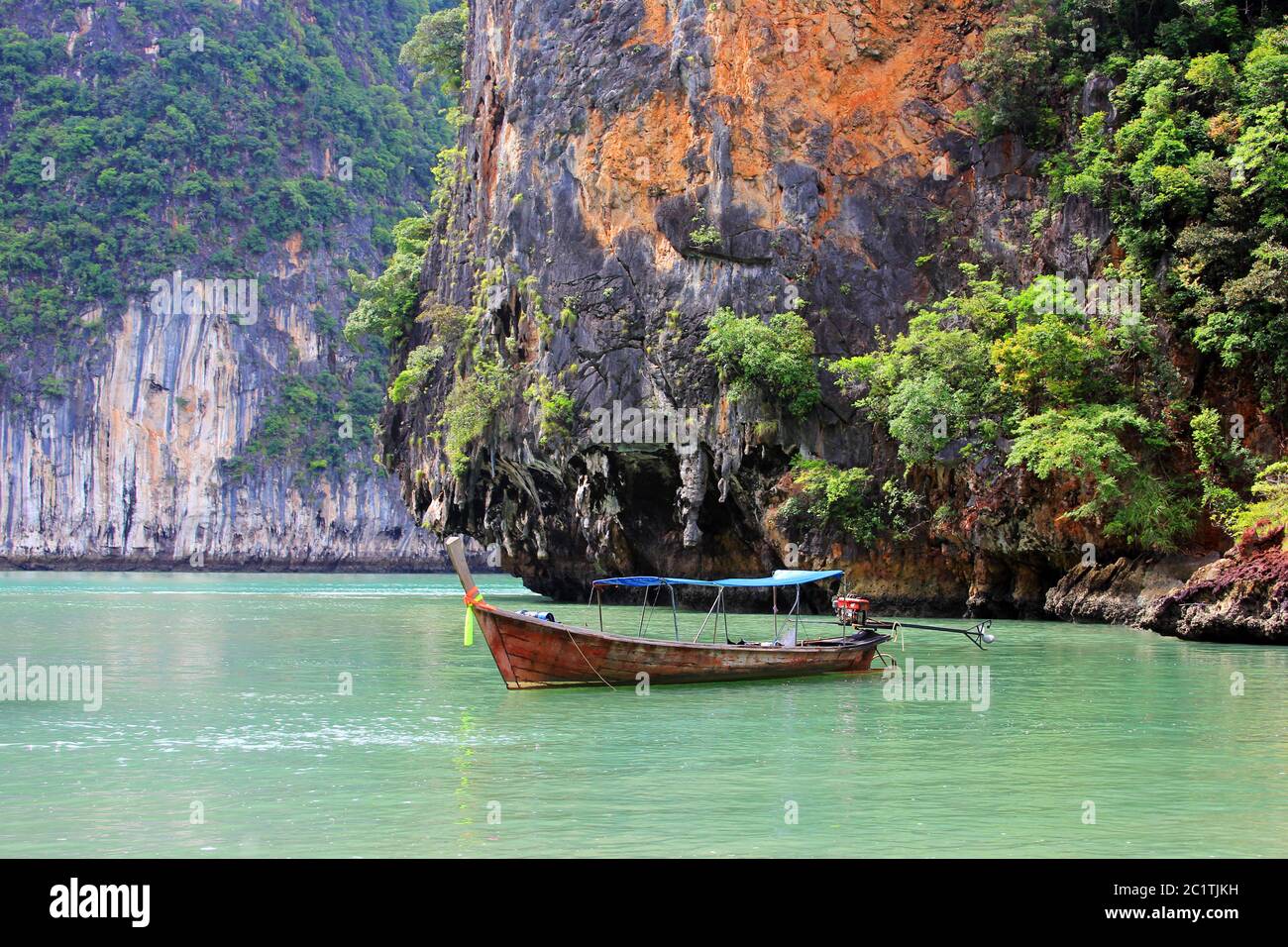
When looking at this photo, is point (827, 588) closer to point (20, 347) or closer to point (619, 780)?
Answer: point (619, 780)

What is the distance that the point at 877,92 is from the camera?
3234 centimetres

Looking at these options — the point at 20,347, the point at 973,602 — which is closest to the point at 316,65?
the point at 20,347

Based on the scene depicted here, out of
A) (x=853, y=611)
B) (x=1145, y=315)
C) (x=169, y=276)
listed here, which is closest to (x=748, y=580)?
(x=853, y=611)

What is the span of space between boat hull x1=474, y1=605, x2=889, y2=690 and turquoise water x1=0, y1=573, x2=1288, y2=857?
0.93ft

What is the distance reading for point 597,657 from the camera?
1570cm

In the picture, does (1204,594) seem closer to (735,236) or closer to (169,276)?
(735,236)

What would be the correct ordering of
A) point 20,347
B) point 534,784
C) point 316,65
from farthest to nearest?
point 316,65 < point 20,347 < point 534,784

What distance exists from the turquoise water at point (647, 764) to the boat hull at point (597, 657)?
28 centimetres

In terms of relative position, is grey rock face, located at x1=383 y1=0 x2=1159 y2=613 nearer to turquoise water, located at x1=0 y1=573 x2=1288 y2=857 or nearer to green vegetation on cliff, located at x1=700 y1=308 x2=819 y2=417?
green vegetation on cliff, located at x1=700 y1=308 x2=819 y2=417

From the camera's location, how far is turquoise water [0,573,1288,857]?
8.34 metres

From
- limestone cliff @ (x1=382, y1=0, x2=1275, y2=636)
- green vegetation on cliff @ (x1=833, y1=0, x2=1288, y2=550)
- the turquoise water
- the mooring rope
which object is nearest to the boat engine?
the turquoise water

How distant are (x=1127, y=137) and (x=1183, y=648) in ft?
35.1

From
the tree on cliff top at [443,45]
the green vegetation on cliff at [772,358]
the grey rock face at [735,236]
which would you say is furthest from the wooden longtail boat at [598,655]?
the tree on cliff top at [443,45]
